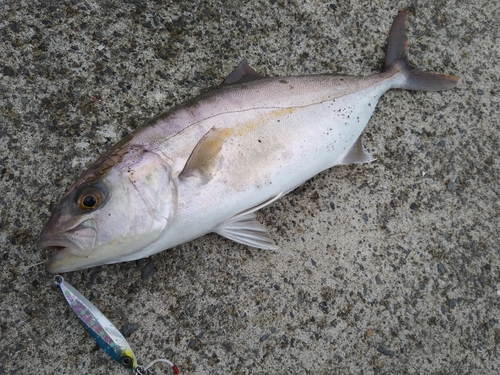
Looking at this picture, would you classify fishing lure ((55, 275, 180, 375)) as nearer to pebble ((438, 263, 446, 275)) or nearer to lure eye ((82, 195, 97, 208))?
lure eye ((82, 195, 97, 208))

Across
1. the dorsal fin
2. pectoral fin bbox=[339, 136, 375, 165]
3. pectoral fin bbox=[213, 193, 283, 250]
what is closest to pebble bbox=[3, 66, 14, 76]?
the dorsal fin

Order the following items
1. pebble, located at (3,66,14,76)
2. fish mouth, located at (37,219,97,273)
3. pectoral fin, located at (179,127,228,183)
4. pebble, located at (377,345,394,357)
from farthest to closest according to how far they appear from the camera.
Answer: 1. pebble, located at (3,66,14,76)
2. pebble, located at (377,345,394,357)
3. pectoral fin, located at (179,127,228,183)
4. fish mouth, located at (37,219,97,273)

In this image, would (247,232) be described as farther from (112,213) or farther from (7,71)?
(7,71)

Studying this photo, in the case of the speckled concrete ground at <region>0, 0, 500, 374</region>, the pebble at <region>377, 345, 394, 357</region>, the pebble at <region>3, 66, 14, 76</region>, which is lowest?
the pebble at <region>377, 345, 394, 357</region>

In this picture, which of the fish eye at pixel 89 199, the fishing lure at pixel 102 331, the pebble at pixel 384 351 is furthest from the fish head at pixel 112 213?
the pebble at pixel 384 351

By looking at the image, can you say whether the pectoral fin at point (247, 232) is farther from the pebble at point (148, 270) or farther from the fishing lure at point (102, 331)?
the fishing lure at point (102, 331)

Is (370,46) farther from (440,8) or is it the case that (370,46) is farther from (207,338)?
(207,338)

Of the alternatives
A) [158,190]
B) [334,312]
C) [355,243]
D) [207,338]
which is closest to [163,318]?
[207,338]

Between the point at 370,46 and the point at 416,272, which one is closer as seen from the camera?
the point at 416,272
